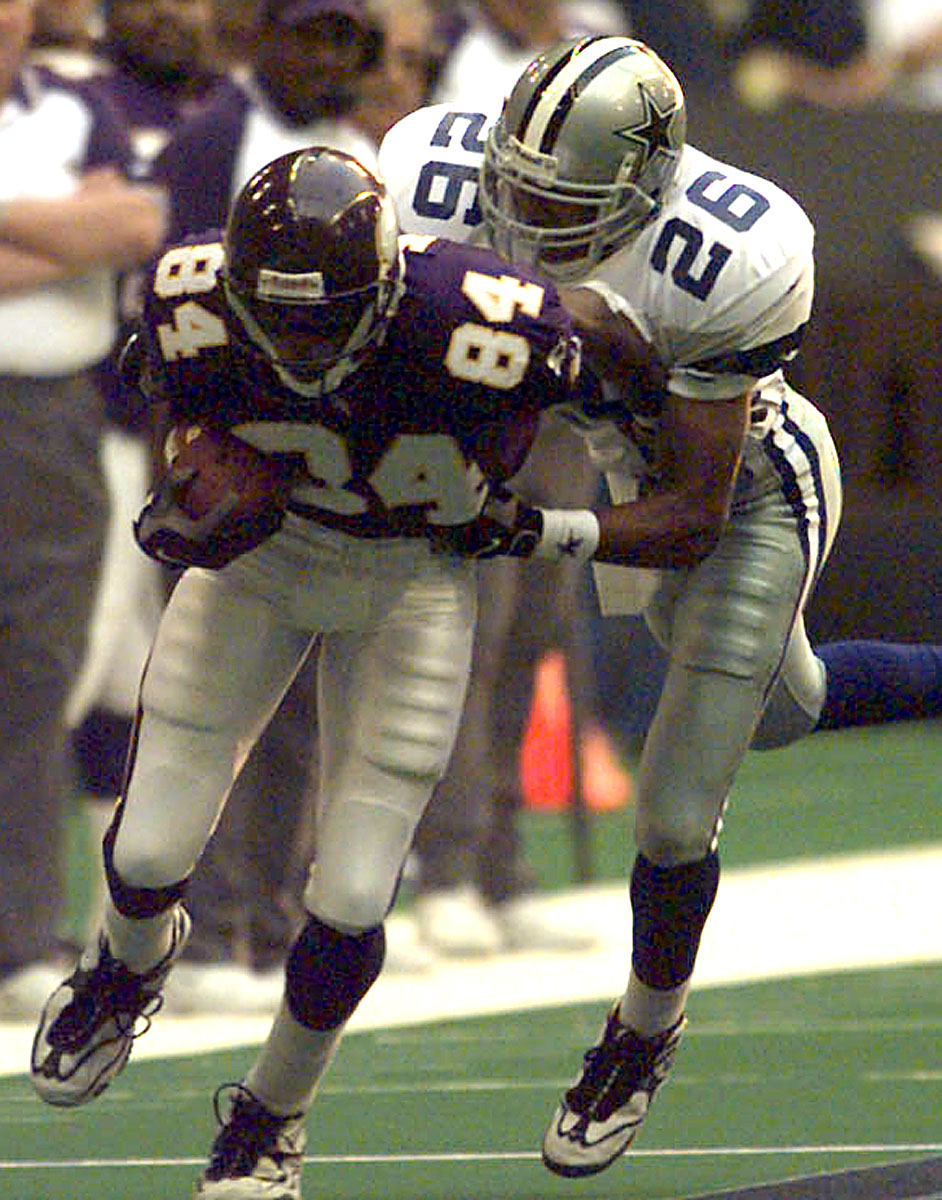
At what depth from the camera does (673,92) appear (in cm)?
462

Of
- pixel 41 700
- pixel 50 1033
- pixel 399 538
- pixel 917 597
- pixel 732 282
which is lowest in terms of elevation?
pixel 917 597

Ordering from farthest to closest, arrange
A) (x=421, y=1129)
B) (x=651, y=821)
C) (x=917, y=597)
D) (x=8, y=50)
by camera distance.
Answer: (x=917, y=597) < (x=8, y=50) < (x=421, y=1129) < (x=651, y=821)

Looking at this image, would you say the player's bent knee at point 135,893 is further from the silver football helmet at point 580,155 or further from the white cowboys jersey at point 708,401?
the silver football helmet at point 580,155

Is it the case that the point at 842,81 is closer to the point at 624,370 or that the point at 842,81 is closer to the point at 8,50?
the point at 8,50

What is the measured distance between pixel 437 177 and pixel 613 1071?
53.2 inches

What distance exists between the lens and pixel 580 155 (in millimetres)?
4500

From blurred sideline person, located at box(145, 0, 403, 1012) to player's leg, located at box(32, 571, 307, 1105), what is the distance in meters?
1.72

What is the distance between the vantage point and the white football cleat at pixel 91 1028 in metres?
4.57

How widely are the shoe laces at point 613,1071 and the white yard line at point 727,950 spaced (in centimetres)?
130

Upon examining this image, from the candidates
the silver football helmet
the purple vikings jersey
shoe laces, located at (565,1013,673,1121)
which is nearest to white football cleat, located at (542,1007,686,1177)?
shoe laces, located at (565,1013,673,1121)

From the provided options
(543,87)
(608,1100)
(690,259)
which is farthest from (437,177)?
(608,1100)

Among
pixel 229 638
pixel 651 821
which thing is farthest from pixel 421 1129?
pixel 229 638

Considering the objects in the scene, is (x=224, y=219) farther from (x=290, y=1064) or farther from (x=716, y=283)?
(x=290, y=1064)

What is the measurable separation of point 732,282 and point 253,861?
2277mm
